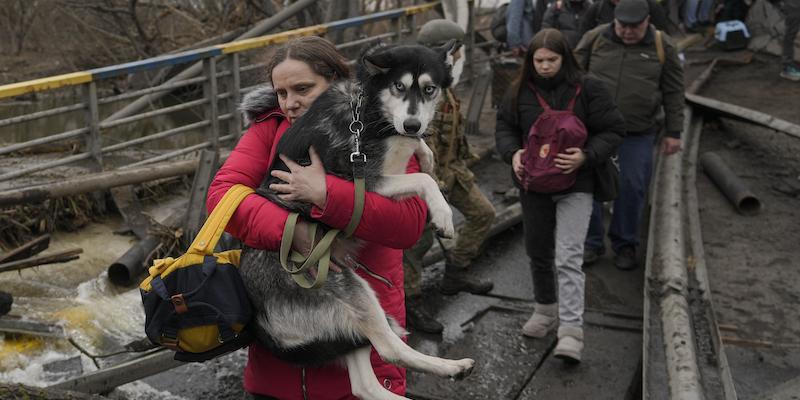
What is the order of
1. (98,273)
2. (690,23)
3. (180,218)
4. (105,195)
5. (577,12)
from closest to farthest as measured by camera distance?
(98,273) < (180,218) < (105,195) < (577,12) < (690,23)

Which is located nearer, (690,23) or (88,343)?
(88,343)

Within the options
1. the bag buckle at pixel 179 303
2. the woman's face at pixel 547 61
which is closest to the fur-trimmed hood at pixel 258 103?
the bag buckle at pixel 179 303

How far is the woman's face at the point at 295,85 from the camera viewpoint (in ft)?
7.41

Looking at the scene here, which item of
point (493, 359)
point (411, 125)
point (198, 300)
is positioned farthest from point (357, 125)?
point (493, 359)

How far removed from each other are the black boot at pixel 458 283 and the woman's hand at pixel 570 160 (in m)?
1.47

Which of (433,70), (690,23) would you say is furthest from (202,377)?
(690,23)

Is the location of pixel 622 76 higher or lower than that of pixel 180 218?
higher

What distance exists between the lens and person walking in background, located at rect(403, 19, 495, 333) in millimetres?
4586

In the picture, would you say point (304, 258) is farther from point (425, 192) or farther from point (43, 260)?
point (43, 260)

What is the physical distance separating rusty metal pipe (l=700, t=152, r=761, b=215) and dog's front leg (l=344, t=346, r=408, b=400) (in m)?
6.46

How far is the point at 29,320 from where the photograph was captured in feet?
13.3

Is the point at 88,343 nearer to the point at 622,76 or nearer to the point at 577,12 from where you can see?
the point at 622,76

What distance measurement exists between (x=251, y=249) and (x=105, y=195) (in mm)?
4423

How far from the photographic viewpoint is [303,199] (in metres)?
2.07
